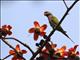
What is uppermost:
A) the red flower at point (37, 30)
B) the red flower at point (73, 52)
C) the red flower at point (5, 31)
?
the red flower at point (37, 30)

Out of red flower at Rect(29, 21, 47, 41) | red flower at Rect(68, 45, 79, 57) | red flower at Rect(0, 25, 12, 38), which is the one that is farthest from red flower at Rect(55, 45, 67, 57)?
red flower at Rect(0, 25, 12, 38)

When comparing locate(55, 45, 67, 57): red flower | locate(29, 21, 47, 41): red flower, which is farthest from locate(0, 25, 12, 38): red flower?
locate(55, 45, 67, 57): red flower

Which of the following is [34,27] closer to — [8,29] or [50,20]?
[8,29]

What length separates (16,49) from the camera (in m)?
1.56

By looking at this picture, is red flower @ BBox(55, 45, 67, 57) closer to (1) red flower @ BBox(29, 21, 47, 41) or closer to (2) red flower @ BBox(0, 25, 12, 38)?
(1) red flower @ BBox(29, 21, 47, 41)

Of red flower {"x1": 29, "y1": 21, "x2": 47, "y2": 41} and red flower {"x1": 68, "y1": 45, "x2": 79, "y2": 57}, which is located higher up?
red flower {"x1": 29, "y1": 21, "x2": 47, "y2": 41}

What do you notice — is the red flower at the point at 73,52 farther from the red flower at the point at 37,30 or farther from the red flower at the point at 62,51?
the red flower at the point at 37,30

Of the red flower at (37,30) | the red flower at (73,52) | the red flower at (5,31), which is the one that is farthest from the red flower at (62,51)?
the red flower at (5,31)

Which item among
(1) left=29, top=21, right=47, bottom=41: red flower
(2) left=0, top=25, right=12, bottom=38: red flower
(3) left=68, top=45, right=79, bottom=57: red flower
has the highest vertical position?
(1) left=29, top=21, right=47, bottom=41: red flower

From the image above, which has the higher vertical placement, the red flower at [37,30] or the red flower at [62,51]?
the red flower at [37,30]

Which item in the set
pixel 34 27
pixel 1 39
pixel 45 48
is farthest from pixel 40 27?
pixel 1 39

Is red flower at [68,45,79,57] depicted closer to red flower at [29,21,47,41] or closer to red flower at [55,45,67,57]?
red flower at [55,45,67,57]

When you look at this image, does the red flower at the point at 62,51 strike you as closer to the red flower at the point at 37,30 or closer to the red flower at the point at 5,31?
the red flower at the point at 37,30

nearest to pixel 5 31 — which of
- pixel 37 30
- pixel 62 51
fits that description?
pixel 37 30
